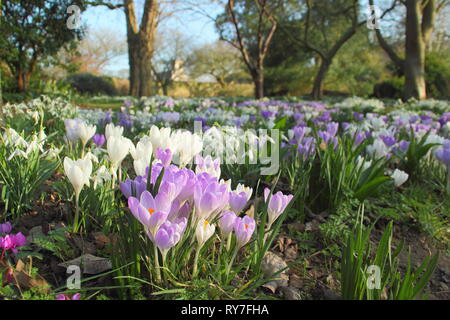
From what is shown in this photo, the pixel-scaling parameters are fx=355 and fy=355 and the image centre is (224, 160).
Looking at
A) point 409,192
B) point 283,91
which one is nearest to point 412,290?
point 409,192

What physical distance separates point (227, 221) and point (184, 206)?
0.50 feet

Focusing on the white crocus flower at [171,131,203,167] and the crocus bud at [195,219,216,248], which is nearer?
the crocus bud at [195,219,216,248]

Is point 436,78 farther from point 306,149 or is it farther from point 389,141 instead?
point 306,149

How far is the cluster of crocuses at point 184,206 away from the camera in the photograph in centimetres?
102

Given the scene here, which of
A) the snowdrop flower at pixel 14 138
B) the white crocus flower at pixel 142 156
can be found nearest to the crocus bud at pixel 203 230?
the white crocus flower at pixel 142 156

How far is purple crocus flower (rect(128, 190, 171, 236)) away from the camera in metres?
1.00

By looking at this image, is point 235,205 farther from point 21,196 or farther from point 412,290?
point 21,196

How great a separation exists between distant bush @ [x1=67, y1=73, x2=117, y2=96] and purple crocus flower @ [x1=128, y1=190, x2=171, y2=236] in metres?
22.0

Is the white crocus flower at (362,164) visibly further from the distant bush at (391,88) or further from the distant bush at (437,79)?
the distant bush at (437,79)

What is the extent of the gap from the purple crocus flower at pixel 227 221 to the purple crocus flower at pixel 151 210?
0.23m

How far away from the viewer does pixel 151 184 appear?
1249 millimetres

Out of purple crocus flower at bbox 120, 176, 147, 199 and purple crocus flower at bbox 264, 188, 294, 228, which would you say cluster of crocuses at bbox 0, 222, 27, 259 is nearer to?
purple crocus flower at bbox 120, 176, 147, 199

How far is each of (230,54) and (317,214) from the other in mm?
35047

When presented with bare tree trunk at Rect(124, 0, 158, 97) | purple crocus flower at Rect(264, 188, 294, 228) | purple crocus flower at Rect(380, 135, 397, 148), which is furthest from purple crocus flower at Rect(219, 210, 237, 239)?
bare tree trunk at Rect(124, 0, 158, 97)
